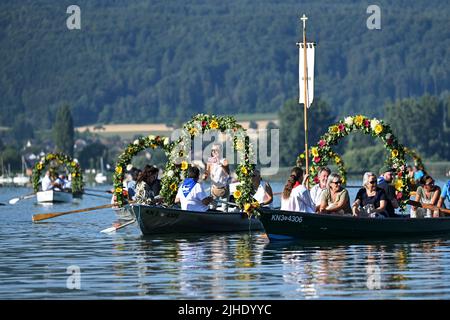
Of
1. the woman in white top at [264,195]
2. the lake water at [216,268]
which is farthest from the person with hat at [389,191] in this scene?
the woman in white top at [264,195]

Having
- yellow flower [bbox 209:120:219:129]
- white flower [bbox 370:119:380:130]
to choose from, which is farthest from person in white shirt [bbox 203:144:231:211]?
white flower [bbox 370:119:380:130]

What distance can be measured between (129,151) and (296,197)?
13995 mm

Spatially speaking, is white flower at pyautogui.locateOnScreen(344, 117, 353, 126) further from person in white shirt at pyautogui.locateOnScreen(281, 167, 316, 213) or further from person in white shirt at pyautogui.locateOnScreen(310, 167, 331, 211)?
person in white shirt at pyautogui.locateOnScreen(281, 167, 316, 213)

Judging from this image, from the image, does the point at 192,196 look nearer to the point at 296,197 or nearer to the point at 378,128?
the point at 296,197

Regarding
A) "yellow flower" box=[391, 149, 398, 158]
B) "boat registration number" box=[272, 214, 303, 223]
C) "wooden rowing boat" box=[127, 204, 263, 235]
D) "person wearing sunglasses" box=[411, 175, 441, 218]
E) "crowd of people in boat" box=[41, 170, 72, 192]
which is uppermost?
"yellow flower" box=[391, 149, 398, 158]

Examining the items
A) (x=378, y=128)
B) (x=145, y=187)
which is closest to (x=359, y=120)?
(x=378, y=128)

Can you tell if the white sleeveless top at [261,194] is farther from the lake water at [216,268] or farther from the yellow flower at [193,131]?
the yellow flower at [193,131]

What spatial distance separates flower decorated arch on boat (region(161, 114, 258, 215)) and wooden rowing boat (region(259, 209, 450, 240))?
15.3 feet

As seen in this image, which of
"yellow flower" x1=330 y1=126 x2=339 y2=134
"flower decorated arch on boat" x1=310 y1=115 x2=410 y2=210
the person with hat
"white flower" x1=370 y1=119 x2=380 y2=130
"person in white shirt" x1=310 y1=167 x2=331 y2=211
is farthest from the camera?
"yellow flower" x1=330 y1=126 x2=339 y2=134

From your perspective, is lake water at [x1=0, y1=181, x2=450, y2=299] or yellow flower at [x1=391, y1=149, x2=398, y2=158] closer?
lake water at [x1=0, y1=181, x2=450, y2=299]

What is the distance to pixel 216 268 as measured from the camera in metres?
28.5

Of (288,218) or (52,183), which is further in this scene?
(52,183)

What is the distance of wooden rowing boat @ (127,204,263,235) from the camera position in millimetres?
38062

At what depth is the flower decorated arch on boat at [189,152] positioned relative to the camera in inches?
1565
